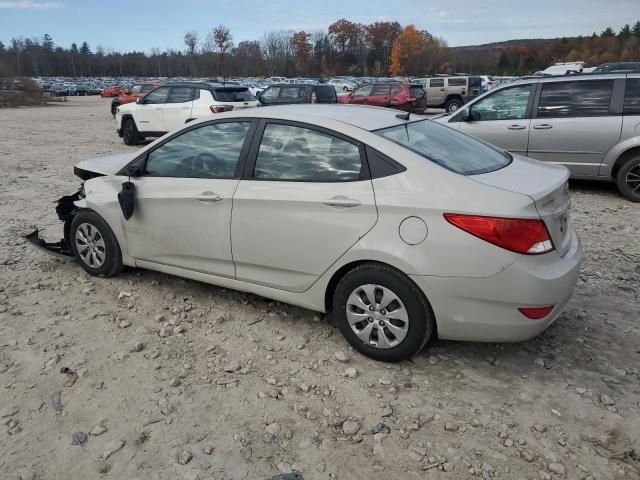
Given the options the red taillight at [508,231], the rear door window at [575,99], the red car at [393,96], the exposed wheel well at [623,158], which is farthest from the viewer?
the red car at [393,96]

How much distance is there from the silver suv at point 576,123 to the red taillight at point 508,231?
5293mm

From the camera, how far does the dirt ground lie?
2537 mm

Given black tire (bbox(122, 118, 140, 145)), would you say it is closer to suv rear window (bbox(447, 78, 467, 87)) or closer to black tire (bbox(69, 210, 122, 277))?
black tire (bbox(69, 210, 122, 277))

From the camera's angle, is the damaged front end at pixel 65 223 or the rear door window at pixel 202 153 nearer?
the rear door window at pixel 202 153

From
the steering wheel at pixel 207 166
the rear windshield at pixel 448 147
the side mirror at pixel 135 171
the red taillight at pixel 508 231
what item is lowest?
the red taillight at pixel 508 231

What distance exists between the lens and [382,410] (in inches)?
114

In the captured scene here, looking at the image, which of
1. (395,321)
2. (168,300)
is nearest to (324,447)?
(395,321)

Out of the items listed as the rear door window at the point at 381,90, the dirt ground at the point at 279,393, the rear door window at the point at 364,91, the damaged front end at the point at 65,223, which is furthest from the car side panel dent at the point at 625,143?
the rear door window at the point at 364,91

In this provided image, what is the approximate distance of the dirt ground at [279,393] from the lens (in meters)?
2.54

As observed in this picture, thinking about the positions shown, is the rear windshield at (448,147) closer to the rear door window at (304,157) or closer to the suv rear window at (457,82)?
the rear door window at (304,157)

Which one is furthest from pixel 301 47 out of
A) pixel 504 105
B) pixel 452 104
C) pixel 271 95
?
pixel 504 105

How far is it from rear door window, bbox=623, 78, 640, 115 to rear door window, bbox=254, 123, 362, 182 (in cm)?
Result: 567

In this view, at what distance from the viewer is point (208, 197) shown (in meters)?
3.76

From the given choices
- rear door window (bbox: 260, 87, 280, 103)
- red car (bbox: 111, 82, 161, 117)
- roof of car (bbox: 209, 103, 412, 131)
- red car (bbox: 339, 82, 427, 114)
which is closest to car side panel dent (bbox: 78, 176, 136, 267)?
roof of car (bbox: 209, 103, 412, 131)
